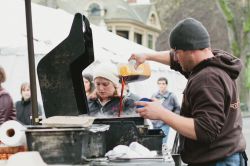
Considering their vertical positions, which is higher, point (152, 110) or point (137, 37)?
point (137, 37)

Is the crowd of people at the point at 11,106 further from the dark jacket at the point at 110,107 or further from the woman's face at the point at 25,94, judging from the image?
the dark jacket at the point at 110,107

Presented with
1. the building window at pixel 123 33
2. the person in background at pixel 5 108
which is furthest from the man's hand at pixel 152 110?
the building window at pixel 123 33

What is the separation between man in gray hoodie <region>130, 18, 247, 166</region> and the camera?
11.0 ft

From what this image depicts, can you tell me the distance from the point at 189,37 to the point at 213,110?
18.3 inches

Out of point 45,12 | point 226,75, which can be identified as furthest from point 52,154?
point 45,12

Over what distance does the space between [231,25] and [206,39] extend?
31858 mm

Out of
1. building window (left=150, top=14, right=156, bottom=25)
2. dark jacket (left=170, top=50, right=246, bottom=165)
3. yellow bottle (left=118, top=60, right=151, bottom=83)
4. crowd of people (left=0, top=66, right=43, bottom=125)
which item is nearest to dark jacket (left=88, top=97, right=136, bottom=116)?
yellow bottle (left=118, top=60, right=151, bottom=83)

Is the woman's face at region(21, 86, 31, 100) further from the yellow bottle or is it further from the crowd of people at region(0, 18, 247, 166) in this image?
the crowd of people at region(0, 18, 247, 166)

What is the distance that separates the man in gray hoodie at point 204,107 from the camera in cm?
335

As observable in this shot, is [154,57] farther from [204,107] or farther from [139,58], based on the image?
[204,107]

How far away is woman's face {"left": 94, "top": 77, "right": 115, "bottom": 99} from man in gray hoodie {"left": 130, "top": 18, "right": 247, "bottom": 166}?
2.15 meters

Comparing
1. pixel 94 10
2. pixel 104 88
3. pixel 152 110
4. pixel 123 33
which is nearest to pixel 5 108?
pixel 104 88

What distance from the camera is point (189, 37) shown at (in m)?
3.53

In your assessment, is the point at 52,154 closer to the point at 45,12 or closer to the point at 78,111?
the point at 78,111
